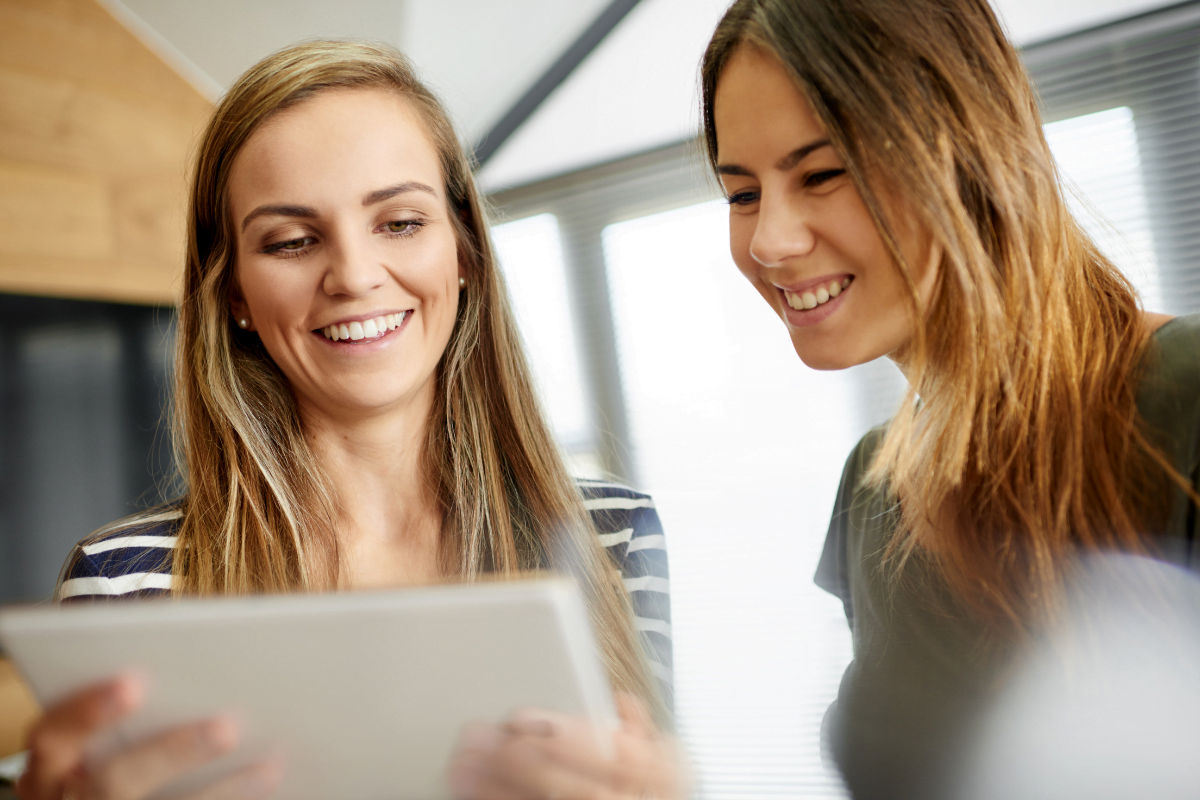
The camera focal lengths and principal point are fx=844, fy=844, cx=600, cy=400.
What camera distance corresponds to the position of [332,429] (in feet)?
3.78

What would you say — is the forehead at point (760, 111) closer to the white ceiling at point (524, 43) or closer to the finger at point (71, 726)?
the finger at point (71, 726)

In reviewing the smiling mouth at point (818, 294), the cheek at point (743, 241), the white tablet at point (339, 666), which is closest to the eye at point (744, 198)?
the cheek at point (743, 241)

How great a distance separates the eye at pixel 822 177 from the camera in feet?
2.93

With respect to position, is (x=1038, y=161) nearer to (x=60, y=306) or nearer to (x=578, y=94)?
(x=578, y=94)

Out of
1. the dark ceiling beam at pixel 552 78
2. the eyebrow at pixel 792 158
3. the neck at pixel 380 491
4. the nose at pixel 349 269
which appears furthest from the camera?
the dark ceiling beam at pixel 552 78

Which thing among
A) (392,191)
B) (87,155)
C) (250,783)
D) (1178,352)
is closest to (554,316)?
(87,155)

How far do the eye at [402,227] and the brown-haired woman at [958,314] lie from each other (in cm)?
40

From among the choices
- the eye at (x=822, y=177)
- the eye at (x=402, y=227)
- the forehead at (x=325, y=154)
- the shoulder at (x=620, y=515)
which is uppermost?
the forehead at (x=325, y=154)

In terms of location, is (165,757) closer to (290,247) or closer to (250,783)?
(250,783)

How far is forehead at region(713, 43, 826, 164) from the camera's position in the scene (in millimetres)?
885

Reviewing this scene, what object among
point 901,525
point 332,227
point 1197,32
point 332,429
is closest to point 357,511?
point 332,429

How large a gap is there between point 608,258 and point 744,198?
80.1 inches

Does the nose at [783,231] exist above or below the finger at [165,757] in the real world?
above

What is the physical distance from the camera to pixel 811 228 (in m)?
0.92
